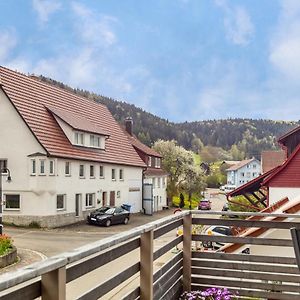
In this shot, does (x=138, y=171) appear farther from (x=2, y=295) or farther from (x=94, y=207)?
(x=2, y=295)

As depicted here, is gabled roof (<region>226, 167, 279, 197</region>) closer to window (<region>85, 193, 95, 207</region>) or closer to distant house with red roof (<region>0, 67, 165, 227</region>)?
distant house with red roof (<region>0, 67, 165, 227</region>)

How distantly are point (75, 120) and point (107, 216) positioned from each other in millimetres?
7838

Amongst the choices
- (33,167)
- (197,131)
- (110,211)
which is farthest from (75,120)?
(197,131)

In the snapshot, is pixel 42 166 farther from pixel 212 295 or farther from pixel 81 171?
pixel 212 295

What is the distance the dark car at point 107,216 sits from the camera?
33.6 m

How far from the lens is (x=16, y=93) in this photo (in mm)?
33219

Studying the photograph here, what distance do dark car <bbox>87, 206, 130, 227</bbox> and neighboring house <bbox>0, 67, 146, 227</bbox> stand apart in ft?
3.97

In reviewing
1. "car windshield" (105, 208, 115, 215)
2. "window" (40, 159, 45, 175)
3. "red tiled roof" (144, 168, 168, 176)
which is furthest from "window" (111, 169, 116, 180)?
"window" (40, 159, 45, 175)

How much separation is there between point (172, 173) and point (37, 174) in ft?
109

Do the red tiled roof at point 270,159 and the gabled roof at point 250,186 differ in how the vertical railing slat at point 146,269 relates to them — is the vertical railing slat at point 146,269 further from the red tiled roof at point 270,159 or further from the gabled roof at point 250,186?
the red tiled roof at point 270,159

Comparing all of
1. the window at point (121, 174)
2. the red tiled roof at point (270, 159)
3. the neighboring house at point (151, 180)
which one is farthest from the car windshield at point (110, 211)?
the red tiled roof at point (270, 159)

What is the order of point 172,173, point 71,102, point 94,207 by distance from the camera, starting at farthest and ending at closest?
point 172,173
point 71,102
point 94,207

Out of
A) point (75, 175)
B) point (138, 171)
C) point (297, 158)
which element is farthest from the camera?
point (138, 171)

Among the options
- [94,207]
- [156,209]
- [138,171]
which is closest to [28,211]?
[94,207]
